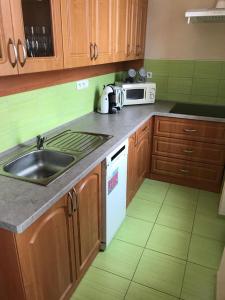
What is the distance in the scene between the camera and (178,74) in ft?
10.0

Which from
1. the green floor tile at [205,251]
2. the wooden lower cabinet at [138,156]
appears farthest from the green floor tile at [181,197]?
the green floor tile at [205,251]

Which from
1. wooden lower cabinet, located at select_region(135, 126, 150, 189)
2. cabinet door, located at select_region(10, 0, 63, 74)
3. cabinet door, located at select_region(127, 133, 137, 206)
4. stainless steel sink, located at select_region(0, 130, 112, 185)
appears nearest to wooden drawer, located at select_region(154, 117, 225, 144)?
wooden lower cabinet, located at select_region(135, 126, 150, 189)

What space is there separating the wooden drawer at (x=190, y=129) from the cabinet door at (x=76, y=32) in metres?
1.20

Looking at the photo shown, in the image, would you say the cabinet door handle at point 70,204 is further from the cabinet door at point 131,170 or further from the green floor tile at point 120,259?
the cabinet door at point 131,170

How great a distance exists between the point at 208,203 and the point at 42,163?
1.81 metres

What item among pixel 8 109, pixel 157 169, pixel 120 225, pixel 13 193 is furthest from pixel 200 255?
pixel 8 109

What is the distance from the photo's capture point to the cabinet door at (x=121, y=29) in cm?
217

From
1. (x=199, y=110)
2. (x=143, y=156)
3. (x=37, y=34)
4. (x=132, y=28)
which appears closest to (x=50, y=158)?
(x=37, y=34)

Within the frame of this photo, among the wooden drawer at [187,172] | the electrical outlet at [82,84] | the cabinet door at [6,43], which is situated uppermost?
the cabinet door at [6,43]

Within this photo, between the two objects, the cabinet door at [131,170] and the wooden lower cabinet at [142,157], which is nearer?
the cabinet door at [131,170]

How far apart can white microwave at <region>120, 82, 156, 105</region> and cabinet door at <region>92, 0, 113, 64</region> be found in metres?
0.68

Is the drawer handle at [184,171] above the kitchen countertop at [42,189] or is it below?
below

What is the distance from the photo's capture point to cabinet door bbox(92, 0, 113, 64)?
186 centimetres

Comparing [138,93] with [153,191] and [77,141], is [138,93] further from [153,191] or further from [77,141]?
[77,141]
